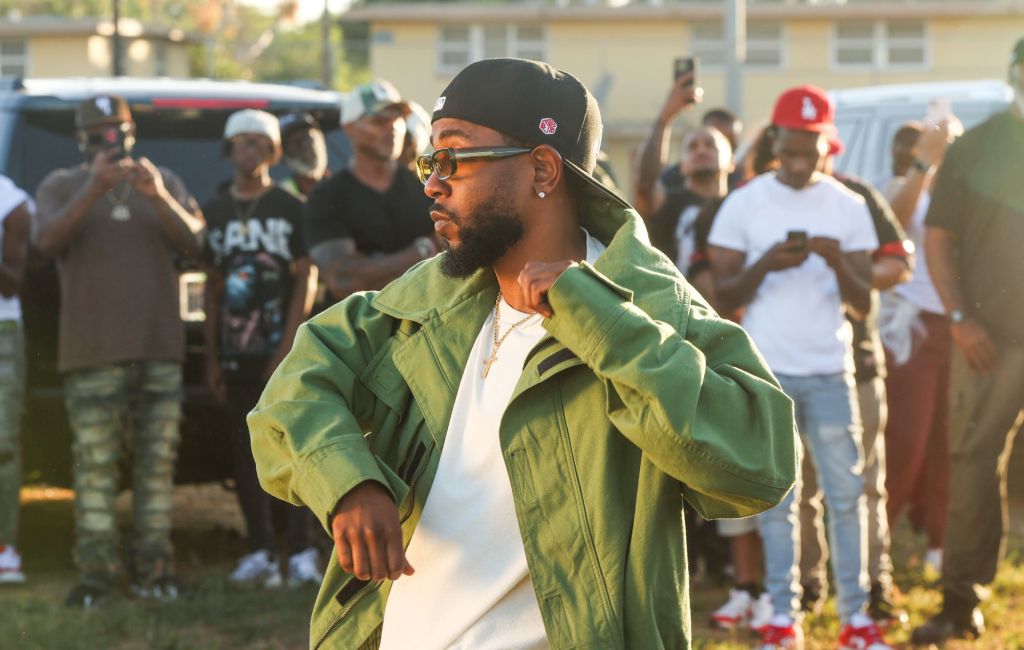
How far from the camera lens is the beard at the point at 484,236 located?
3.12 m

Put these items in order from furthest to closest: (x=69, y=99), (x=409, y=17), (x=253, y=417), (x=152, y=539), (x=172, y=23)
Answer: (x=172, y=23), (x=409, y=17), (x=69, y=99), (x=152, y=539), (x=253, y=417)

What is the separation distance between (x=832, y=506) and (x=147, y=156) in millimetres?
3804

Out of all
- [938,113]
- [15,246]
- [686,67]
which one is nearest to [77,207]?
[15,246]

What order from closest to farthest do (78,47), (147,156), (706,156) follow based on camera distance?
(706,156) < (147,156) < (78,47)

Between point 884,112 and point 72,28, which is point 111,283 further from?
point 72,28

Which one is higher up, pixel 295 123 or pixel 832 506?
pixel 295 123

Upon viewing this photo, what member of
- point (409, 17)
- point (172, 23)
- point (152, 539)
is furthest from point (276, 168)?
point (172, 23)

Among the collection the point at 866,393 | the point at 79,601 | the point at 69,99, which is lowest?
the point at 79,601

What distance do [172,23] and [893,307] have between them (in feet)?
215

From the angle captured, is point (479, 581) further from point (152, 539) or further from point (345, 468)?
point (152, 539)

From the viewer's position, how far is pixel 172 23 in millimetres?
70500

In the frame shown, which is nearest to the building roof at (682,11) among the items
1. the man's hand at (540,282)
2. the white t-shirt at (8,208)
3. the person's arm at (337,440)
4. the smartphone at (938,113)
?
the smartphone at (938,113)

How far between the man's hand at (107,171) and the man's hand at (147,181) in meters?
0.04

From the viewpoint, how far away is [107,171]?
279 inches
